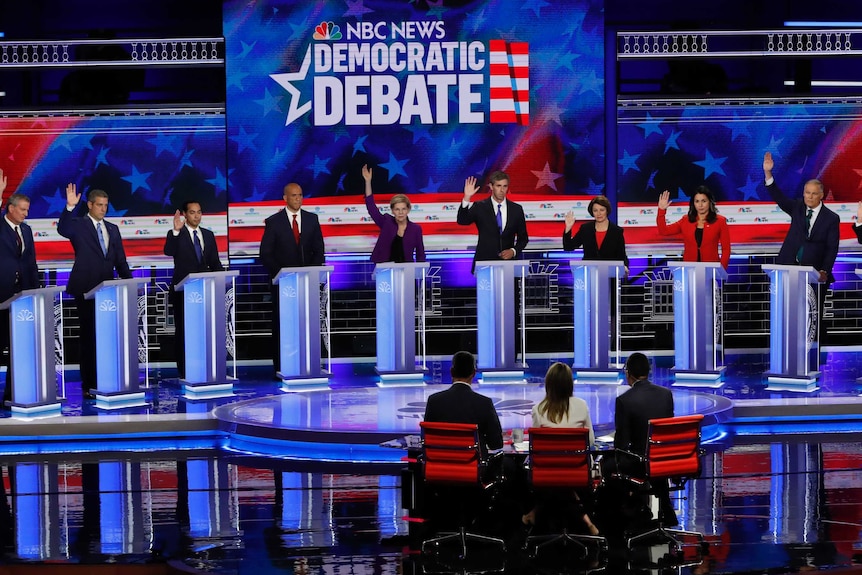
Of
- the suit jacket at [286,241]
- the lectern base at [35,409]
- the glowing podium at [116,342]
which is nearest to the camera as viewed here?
the lectern base at [35,409]

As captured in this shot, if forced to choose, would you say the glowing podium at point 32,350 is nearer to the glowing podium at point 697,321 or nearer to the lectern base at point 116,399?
the lectern base at point 116,399

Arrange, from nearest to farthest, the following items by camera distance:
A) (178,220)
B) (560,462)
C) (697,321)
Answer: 1. (560,462)
2. (697,321)
3. (178,220)

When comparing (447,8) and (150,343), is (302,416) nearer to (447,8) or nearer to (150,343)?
(150,343)

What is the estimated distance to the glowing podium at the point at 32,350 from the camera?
9.76 m

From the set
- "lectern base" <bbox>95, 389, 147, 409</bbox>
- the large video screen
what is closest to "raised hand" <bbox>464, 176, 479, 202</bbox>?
the large video screen

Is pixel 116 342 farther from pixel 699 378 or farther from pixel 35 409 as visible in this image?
pixel 699 378

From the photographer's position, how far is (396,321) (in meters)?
11.4

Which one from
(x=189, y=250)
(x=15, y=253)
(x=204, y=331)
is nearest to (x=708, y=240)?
(x=204, y=331)

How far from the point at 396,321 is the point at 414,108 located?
109 inches

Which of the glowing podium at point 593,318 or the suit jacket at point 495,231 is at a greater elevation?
the suit jacket at point 495,231

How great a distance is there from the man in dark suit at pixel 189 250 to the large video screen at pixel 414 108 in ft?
4.92

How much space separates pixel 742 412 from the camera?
10156mm

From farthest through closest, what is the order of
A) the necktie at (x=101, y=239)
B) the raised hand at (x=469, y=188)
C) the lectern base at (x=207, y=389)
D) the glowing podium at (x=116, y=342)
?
the raised hand at (x=469, y=188) < the lectern base at (x=207, y=389) < the necktie at (x=101, y=239) < the glowing podium at (x=116, y=342)

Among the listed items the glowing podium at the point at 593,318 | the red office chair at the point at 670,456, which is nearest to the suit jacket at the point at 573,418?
the red office chair at the point at 670,456
